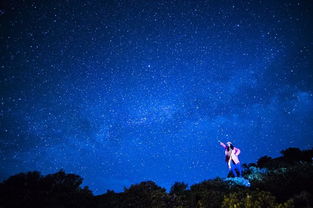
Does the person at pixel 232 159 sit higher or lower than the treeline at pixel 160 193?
higher

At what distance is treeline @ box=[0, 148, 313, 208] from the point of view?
20.2 feet

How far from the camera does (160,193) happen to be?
816 centimetres

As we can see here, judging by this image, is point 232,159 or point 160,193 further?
point 232,159

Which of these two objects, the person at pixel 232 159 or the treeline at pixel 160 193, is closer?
the treeline at pixel 160 193

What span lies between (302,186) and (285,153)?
43.5ft

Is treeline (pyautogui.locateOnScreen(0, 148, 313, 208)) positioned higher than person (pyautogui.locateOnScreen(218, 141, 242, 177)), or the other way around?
person (pyautogui.locateOnScreen(218, 141, 242, 177))

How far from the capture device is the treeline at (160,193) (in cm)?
617

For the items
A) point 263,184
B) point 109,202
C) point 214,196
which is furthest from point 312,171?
point 109,202

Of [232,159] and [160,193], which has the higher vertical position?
[232,159]

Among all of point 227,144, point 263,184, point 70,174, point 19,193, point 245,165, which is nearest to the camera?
point 263,184

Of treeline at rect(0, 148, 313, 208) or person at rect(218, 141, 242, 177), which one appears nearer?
treeline at rect(0, 148, 313, 208)

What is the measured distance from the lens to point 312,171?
7766 millimetres

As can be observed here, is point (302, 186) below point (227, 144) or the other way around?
below

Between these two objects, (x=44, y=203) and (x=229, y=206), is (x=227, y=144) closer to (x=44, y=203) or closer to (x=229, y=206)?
(x=229, y=206)
